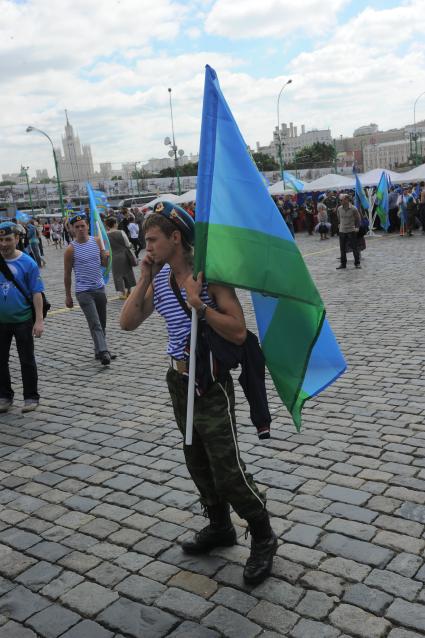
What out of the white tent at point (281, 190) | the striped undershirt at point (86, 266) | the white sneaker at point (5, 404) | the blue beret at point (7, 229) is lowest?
the white sneaker at point (5, 404)

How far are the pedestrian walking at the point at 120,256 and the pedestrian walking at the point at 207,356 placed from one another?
916cm

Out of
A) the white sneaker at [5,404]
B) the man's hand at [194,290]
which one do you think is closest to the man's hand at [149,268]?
the man's hand at [194,290]

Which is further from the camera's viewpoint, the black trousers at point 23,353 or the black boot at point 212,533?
the black trousers at point 23,353

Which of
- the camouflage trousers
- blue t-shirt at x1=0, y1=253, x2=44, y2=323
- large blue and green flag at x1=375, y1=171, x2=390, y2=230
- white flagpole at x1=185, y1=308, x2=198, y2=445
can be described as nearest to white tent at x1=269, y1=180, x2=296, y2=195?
large blue and green flag at x1=375, y1=171, x2=390, y2=230

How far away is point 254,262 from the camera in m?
2.85

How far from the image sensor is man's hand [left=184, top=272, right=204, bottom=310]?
2.76 meters

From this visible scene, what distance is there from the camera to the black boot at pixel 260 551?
10.0ft

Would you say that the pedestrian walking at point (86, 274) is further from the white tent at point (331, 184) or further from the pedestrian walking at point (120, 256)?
the white tent at point (331, 184)

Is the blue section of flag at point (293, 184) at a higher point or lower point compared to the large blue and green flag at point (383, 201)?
higher

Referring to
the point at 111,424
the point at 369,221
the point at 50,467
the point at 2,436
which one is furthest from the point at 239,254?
the point at 369,221

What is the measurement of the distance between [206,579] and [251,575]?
0.26m

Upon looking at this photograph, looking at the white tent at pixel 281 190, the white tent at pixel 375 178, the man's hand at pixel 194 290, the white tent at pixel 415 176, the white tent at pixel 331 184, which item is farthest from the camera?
the white tent at pixel 281 190

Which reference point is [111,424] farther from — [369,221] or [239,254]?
[369,221]

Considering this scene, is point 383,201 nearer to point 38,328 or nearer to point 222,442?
point 38,328
